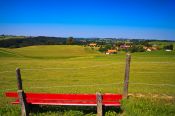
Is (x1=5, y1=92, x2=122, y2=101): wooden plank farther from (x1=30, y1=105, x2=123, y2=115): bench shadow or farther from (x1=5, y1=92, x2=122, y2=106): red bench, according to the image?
(x1=30, y1=105, x2=123, y2=115): bench shadow

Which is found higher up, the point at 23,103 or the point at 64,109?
the point at 23,103

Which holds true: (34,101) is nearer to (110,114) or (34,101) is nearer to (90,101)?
(90,101)

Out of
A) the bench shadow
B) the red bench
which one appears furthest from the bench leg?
the bench shadow

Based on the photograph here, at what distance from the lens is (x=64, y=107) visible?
9539 mm

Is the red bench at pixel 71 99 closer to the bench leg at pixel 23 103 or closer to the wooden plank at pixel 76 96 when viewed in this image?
the wooden plank at pixel 76 96

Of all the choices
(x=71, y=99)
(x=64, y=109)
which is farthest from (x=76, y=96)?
(x=64, y=109)

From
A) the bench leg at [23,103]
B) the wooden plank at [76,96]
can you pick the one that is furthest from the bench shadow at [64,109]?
the wooden plank at [76,96]

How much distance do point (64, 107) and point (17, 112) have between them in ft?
5.81

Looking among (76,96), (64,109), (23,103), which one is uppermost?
(76,96)

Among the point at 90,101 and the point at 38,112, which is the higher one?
the point at 90,101

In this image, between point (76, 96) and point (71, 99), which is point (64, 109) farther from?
point (76, 96)

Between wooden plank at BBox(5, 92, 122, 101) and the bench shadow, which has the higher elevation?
wooden plank at BBox(5, 92, 122, 101)

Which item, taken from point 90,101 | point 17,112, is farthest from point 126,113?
point 17,112

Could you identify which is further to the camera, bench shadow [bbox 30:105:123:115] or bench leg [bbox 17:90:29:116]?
bench shadow [bbox 30:105:123:115]
